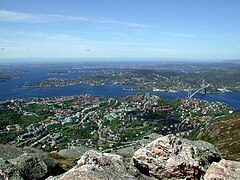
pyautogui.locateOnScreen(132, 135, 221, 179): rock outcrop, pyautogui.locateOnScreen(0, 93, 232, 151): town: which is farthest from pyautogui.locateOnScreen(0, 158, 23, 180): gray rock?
pyautogui.locateOnScreen(0, 93, 232, 151): town

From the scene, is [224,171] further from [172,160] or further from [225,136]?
[225,136]

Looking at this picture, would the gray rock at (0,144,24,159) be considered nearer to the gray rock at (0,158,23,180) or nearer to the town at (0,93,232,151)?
the gray rock at (0,158,23,180)

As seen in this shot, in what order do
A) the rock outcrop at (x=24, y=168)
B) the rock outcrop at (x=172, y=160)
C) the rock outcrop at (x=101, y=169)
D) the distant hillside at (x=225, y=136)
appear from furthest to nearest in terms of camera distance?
the distant hillside at (x=225, y=136)
the rock outcrop at (x=172, y=160)
the rock outcrop at (x=24, y=168)
the rock outcrop at (x=101, y=169)

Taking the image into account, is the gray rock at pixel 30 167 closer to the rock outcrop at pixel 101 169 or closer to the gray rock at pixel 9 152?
the rock outcrop at pixel 101 169

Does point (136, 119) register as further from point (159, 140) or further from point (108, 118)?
point (159, 140)

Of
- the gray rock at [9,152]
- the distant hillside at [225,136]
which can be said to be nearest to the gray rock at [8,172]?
the gray rock at [9,152]

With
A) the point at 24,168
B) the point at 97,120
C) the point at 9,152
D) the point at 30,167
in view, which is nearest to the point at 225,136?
the point at 9,152

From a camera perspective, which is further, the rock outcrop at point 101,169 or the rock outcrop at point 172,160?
the rock outcrop at point 172,160
